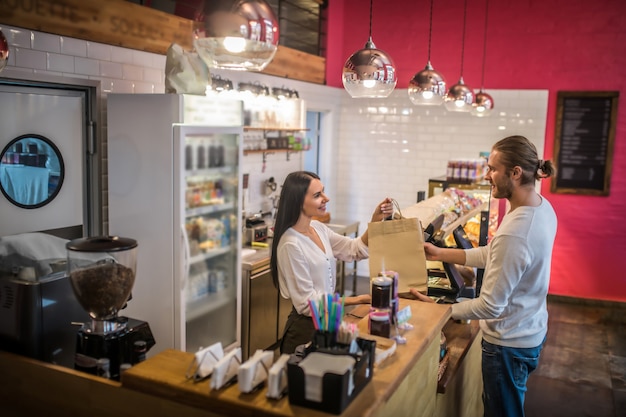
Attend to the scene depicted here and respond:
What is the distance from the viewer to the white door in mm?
3732

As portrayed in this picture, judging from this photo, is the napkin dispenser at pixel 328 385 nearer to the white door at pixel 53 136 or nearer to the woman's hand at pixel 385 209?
the woman's hand at pixel 385 209

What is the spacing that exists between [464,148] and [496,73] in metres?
1.04

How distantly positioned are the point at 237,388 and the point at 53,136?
268cm

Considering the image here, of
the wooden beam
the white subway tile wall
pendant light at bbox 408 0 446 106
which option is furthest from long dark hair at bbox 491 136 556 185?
the white subway tile wall

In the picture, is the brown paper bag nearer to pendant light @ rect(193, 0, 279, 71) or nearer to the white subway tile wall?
pendant light @ rect(193, 0, 279, 71)

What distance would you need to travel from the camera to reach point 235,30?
193 centimetres

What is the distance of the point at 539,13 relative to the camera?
759 cm

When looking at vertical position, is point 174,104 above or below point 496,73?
below

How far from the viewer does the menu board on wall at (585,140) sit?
24.4ft

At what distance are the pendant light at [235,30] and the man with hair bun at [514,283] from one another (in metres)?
1.50

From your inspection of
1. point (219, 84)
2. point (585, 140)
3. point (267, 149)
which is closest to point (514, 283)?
point (219, 84)

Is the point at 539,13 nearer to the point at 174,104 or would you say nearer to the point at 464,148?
the point at 464,148

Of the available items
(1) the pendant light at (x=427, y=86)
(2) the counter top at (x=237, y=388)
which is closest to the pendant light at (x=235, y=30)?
(2) the counter top at (x=237, y=388)

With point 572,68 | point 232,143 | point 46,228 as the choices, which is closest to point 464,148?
point 572,68
